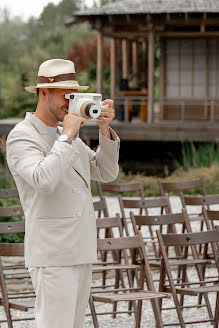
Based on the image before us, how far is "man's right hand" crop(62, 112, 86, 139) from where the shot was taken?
4312 mm

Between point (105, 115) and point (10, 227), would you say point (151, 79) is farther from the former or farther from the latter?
point (105, 115)

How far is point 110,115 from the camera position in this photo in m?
4.52

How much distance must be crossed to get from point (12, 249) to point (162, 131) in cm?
1370

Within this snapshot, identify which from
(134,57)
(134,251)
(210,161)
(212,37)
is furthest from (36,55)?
(134,251)

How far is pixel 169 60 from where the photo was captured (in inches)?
859

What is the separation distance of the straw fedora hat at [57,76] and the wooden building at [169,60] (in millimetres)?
14906

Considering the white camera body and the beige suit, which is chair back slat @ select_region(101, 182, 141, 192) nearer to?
the beige suit

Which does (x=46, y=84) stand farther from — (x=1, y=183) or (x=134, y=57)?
(x=134, y=57)

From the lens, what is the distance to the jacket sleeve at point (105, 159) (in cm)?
476

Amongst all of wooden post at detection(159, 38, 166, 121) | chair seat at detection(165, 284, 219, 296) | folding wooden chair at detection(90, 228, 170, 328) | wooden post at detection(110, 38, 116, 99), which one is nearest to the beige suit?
folding wooden chair at detection(90, 228, 170, 328)

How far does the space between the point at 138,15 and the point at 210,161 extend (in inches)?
167

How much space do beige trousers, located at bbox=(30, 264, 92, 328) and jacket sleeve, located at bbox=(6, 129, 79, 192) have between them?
0.47 meters

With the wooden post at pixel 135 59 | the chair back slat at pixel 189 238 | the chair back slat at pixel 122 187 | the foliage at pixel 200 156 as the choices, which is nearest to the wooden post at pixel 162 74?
the wooden post at pixel 135 59

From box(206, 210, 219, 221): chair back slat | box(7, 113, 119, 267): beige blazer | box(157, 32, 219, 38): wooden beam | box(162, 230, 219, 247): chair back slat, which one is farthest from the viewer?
box(157, 32, 219, 38): wooden beam
